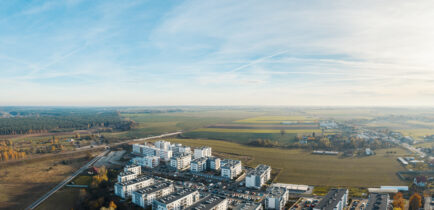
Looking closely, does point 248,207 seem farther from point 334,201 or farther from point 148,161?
point 148,161

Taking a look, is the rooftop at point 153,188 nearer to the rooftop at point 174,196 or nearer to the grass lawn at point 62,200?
the rooftop at point 174,196

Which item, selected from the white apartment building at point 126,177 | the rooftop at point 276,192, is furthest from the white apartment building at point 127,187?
the rooftop at point 276,192

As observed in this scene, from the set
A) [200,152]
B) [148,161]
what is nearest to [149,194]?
[148,161]

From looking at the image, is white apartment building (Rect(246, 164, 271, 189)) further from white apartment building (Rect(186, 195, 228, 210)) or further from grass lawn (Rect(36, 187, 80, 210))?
grass lawn (Rect(36, 187, 80, 210))

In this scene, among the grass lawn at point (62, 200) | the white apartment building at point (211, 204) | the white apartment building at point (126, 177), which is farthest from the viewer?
the white apartment building at point (126, 177)

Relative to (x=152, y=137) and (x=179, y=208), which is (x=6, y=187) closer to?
(x=179, y=208)

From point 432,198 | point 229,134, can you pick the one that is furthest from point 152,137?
point 432,198
